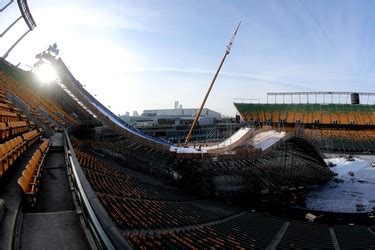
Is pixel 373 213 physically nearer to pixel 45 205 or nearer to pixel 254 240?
pixel 254 240

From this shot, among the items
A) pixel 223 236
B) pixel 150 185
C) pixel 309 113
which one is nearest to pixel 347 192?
pixel 150 185

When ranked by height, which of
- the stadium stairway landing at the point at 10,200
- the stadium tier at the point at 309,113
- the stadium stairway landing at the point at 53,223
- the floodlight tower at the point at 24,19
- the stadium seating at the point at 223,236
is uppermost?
the floodlight tower at the point at 24,19

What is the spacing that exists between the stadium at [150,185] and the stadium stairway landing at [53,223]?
2cm

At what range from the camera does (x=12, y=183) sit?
24.9 ft

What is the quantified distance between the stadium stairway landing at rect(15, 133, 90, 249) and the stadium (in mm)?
24

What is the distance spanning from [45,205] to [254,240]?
35.2ft

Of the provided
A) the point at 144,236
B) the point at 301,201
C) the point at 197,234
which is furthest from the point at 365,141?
the point at 144,236

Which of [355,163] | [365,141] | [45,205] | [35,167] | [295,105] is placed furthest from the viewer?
[295,105]

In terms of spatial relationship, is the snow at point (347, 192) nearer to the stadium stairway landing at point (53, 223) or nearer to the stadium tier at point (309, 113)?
the stadium stairway landing at point (53, 223)

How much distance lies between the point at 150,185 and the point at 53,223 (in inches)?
648

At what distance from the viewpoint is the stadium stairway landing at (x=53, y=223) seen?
4.61 metres

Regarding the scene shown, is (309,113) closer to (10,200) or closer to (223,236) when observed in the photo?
(223,236)

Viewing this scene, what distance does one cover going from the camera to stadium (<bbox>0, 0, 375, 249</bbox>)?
18.3 feet

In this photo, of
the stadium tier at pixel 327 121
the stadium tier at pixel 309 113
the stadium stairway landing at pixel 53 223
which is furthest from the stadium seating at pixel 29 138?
the stadium tier at pixel 309 113
